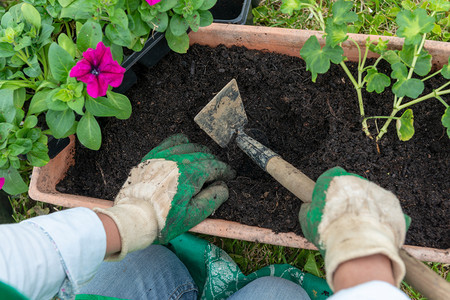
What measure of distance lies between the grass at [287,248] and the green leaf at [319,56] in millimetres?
566

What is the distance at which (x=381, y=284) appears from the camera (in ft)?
2.40

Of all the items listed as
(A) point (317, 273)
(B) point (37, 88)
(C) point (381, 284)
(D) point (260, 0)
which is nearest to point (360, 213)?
(C) point (381, 284)

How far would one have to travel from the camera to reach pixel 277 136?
150 cm

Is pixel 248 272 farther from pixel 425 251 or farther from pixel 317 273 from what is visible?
pixel 425 251

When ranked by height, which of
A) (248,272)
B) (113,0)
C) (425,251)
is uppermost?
(113,0)

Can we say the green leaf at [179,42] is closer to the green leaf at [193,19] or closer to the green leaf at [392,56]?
the green leaf at [193,19]

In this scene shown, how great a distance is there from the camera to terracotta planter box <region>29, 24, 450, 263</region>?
4.15 ft

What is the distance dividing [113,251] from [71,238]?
145mm

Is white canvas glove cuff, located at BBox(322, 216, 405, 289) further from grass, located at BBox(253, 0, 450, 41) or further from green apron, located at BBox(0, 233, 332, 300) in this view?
grass, located at BBox(253, 0, 450, 41)

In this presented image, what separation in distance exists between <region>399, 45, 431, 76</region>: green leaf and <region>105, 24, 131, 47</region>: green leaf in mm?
874

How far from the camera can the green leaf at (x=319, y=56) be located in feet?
3.91

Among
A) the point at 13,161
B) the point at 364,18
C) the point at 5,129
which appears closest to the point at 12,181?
the point at 13,161

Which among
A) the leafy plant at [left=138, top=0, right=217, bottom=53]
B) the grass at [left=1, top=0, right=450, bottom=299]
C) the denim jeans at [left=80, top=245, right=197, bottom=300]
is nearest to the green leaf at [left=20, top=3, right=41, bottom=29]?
the leafy plant at [left=138, top=0, right=217, bottom=53]

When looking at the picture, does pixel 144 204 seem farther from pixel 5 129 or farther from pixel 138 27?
pixel 138 27
